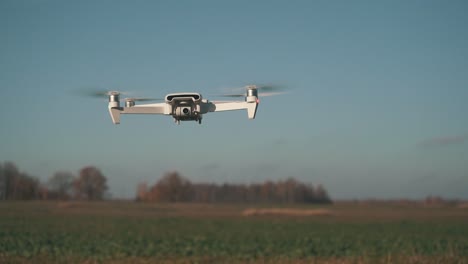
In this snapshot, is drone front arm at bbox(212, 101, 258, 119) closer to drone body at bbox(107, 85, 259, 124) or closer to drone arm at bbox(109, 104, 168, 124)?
drone body at bbox(107, 85, 259, 124)

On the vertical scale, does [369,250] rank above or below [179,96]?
below

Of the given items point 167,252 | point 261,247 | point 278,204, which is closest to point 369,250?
point 261,247

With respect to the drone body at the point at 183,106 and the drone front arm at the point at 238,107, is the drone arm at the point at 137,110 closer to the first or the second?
the drone body at the point at 183,106

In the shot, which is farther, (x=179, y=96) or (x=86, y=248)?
(x=86, y=248)

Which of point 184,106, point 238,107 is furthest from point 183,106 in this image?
point 238,107

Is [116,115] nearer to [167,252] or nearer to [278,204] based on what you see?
Answer: [167,252]
